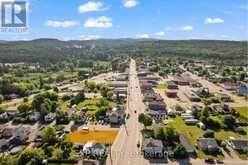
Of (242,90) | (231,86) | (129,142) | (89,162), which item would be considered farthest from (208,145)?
(231,86)

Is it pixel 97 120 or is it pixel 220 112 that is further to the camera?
pixel 220 112

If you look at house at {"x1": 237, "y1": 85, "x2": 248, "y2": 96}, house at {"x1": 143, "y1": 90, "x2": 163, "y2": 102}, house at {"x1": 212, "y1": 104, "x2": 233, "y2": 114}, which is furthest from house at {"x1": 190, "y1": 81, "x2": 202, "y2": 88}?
house at {"x1": 212, "y1": 104, "x2": 233, "y2": 114}

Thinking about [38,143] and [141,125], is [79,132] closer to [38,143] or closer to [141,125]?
[38,143]

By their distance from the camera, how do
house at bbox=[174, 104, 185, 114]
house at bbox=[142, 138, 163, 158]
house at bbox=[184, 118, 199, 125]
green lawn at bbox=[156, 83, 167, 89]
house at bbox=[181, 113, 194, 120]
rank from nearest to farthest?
1. house at bbox=[142, 138, 163, 158]
2. house at bbox=[184, 118, 199, 125]
3. house at bbox=[181, 113, 194, 120]
4. house at bbox=[174, 104, 185, 114]
5. green lawn at bbox=[156, 83, 167, 89]

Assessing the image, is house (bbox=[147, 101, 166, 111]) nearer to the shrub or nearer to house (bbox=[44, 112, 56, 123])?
the shrub

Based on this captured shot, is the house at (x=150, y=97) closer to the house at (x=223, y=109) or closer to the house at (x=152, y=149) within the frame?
the house at (x=223, y=109)

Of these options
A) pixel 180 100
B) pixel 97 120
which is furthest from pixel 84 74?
pixel 97 120
